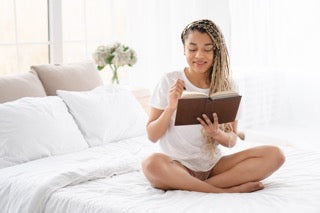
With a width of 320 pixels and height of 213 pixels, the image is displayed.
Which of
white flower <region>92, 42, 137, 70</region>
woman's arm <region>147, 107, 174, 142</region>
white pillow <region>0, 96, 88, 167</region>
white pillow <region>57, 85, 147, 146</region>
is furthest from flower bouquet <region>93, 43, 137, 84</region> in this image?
woman's arm <region>147, 107, 174, 142</region>

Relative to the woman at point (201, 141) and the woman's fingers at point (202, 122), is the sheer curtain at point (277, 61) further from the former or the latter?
the woman's fingers at point (202, 122)

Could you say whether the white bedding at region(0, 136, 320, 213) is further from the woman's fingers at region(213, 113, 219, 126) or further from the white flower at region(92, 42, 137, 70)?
the white flower at region(92, 42, 137, 70)

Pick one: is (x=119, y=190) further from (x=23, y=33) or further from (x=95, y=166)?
(x=23, y=33)

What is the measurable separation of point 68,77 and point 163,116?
1.22 m

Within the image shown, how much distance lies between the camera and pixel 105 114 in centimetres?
345

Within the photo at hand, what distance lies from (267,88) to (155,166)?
9.53 feet

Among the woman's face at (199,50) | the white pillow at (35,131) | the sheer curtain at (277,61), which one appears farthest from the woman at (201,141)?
the sheer curtain at (277,61)

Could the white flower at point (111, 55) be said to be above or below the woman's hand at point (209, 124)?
above

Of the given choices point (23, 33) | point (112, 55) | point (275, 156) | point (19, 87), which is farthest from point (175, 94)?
point (23, 33)

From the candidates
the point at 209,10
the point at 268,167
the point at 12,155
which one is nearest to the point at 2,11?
the point at 12,155

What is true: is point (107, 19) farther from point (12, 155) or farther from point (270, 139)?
point (12, 155)

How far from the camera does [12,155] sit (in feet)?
9.54

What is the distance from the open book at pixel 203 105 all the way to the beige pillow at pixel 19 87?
48.3 inches

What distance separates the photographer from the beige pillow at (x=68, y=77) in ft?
11.5
